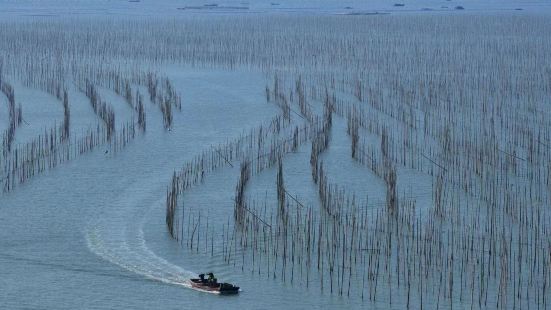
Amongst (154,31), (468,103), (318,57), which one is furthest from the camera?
(154,31)

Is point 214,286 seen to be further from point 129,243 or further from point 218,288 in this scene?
point 129,243

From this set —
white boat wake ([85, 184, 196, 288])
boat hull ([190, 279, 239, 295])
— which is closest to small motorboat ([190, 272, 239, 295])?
boat hull ([190, 279, 239, 295])

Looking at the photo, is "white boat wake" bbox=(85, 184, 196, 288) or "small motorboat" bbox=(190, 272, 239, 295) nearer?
"small motorboat" bbox=(190, 272, 239, 295)

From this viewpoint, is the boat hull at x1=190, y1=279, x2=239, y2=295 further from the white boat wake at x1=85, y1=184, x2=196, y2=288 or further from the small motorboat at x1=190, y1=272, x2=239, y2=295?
the white boat wake at x1=85, y1=184, x2=196, y2=288

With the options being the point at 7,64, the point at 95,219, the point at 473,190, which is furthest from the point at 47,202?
the point at 7,64

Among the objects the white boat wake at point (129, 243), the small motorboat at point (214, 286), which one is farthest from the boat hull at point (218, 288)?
the white boat wake at point (129, 243)

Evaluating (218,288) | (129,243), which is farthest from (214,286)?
(129,243)

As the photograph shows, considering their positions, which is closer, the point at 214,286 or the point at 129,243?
the point at 214,286

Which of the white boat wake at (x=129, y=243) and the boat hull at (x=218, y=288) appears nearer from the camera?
the boat hull at (x=218, y=288)

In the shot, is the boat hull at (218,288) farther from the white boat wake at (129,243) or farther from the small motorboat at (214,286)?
the white boat wake at (129,243)

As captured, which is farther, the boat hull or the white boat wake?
the white boat wake

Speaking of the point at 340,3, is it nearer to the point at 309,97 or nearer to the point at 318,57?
the point at 318,57
